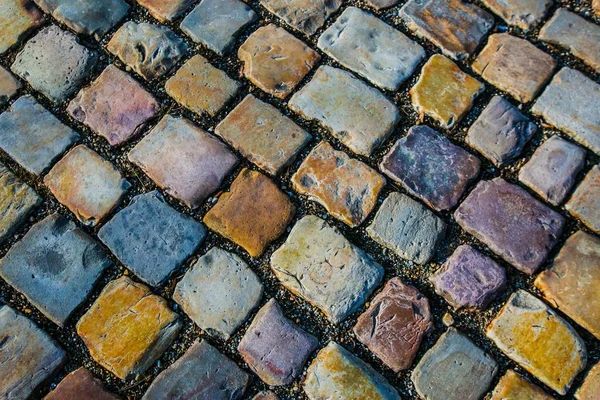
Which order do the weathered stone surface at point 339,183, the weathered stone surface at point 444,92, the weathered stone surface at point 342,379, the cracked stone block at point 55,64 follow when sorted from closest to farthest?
the weathered stone surface at point 342,379 < the weathered stone surface at point 339,183 < the weathered stone surface at point 444,92 < the cracked stone block at point 55,64

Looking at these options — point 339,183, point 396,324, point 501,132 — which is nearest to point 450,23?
point 501,132

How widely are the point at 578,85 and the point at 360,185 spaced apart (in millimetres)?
887

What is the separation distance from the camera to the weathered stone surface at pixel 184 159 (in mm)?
2078

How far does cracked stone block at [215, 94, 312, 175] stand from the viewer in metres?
2.10

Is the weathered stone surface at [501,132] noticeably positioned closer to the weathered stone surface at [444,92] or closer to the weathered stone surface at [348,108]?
the weathered stone surface at [444,92]

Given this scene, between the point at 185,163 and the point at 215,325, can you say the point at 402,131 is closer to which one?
the point at 185,163

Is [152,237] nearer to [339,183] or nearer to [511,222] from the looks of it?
[339,183]

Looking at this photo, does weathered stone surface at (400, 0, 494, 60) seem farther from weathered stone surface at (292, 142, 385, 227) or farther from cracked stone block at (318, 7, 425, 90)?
weathered stone surface at (292, 142, 385, 227)

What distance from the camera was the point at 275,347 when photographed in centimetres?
187

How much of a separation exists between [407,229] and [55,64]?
146 centimetres

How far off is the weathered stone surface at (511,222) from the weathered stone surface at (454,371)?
327 millimetres

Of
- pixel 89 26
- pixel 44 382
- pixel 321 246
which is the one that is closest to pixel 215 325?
pixel 321 246

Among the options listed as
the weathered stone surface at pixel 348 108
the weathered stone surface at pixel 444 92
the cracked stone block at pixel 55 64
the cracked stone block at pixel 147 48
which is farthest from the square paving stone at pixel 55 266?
the weathered stone surface at pixel 444 92

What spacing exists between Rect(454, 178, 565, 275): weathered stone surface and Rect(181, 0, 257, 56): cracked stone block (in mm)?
1082
